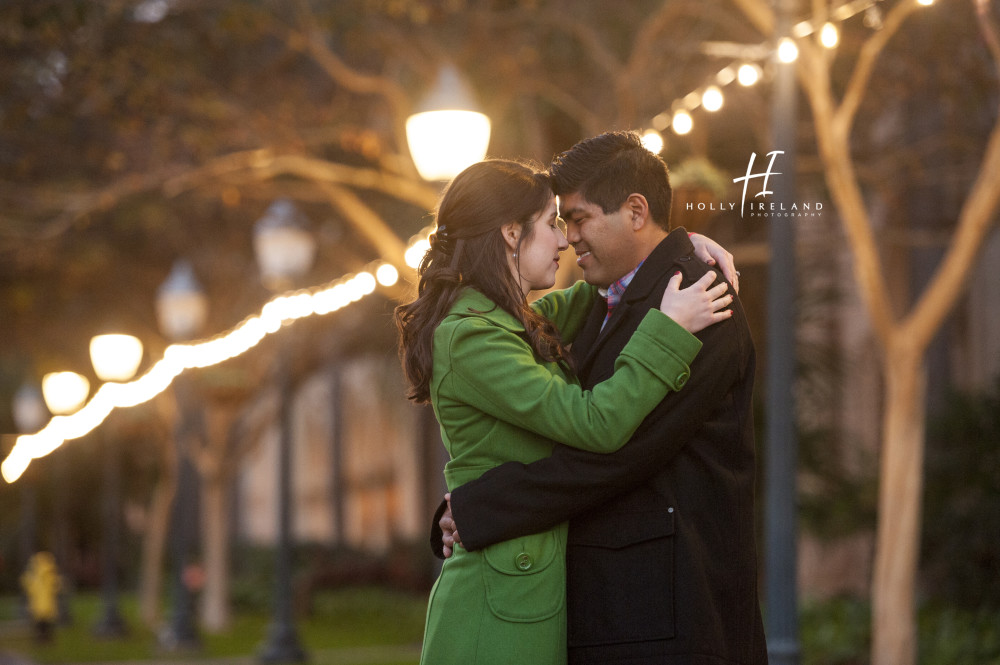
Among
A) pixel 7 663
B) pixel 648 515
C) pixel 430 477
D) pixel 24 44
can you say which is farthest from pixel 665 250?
pixel 430 477

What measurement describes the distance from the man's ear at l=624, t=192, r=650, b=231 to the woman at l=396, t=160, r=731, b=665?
0.19 meters

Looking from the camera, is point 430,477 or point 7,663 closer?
point 7,663

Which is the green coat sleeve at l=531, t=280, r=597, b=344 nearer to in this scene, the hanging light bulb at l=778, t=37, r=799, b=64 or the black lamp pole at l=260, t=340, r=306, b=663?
the hanging light bulb at l=778, t=37, r=799, b=64

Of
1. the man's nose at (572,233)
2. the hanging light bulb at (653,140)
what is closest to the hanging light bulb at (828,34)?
the hanging light bulb at (653,140)

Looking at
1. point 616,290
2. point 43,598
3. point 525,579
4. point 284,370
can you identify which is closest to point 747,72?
point 616,290

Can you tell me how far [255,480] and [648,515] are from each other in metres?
43.7

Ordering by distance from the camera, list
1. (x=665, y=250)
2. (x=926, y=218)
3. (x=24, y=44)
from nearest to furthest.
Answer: (x=665, y=250)
(x=24, y=44)
(x=926, y=218)

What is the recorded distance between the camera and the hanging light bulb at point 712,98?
7.62 meters

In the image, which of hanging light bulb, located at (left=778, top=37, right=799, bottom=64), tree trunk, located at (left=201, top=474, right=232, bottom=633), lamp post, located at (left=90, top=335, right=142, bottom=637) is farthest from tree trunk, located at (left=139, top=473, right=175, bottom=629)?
hanging light bulb, located at (left=778, top=37, right=799, bottom=64)

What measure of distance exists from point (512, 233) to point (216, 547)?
66.2 ft

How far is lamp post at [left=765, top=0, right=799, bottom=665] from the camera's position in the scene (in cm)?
696

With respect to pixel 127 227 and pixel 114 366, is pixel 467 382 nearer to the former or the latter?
pixel 114 366

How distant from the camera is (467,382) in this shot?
10.7ft

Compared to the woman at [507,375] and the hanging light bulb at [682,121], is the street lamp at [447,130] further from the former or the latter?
the woman at [507,375]
